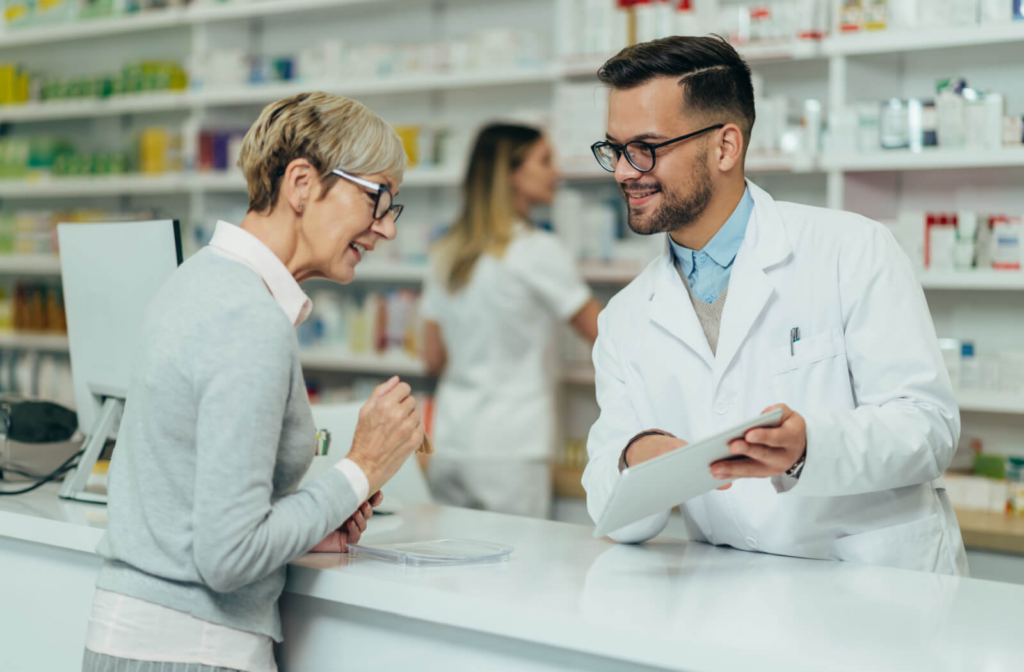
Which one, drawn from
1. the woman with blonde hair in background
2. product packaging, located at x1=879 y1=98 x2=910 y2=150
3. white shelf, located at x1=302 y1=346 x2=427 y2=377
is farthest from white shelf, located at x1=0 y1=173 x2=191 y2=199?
product packaging, located at x1=879 y1=98 x2=910 y2=150

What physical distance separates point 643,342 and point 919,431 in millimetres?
492

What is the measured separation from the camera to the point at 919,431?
1570mm

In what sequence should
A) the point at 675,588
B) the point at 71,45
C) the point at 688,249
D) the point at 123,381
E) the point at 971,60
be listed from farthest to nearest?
1. the point at 71,45
2. the point at 971,60
3. the point at 123,381
4. the point at 688,249
5. the point at 675,588

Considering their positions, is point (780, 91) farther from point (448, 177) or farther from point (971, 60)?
point (448, 177)

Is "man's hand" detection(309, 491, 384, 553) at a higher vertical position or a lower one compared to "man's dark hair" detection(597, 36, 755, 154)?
lower

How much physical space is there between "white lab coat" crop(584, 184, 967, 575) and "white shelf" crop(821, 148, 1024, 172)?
163cm

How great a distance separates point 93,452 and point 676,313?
1.19 meters

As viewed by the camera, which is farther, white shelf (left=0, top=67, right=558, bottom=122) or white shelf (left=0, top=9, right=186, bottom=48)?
white shelf (left=0, top=9, right=186, bottom=48)

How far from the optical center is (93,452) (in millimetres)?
2031

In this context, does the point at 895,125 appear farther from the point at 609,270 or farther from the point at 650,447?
the point at 650,447

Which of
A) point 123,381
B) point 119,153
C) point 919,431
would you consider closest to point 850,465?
point 919,431

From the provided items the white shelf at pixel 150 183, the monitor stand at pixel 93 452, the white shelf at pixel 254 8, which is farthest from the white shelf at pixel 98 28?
the monitor stand at pixel 93 452

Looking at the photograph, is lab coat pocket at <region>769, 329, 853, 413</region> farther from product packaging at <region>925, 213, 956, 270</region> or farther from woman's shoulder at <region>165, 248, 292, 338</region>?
product packaging at <region>925, 213, 956, 270</region>

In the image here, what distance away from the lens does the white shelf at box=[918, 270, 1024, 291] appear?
123 inches
